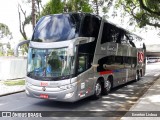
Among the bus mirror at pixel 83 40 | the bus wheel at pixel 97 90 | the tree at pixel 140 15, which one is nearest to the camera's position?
the bus mirror at pixel 83 40

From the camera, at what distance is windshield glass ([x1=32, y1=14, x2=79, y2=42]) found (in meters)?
9.20

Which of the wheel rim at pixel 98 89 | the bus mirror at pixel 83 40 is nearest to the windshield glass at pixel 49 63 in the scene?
the bus mirror at pixel 83 40

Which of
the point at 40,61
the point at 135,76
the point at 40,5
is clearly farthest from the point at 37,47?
the point at 40,5

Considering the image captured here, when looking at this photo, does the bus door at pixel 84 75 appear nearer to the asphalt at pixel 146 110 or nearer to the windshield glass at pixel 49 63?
the windshield glass at pixel 49 63

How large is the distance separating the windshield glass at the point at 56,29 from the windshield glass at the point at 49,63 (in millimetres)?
520

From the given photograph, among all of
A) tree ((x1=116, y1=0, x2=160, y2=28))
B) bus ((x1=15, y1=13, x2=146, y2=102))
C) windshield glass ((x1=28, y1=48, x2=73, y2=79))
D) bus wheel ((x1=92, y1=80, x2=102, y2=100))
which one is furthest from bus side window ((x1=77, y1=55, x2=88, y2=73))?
tree ((x1=116, y1=0, x2=160, y2=28))

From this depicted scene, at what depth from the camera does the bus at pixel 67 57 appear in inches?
348

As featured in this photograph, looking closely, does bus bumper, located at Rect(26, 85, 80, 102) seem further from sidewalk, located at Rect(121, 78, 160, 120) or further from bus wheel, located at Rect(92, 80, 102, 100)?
sidewalk, located at Rect(121, 78, 160, 120)

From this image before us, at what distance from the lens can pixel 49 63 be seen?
29.6 ft

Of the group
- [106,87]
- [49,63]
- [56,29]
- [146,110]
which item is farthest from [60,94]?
[106,87]

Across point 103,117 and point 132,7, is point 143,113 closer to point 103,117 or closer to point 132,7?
point 103,117

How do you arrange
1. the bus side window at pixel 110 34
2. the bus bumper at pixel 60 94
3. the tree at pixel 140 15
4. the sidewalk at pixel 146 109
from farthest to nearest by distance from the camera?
the tree at pixel 140 15
the bus side window at pixel 110 34
the bus bumper at pixel 60 94
the sidewalk at pixel 146 109

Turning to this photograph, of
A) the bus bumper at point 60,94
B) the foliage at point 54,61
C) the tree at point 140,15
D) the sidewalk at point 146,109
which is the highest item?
the tree at point 140,15

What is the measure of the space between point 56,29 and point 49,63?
1435mm
